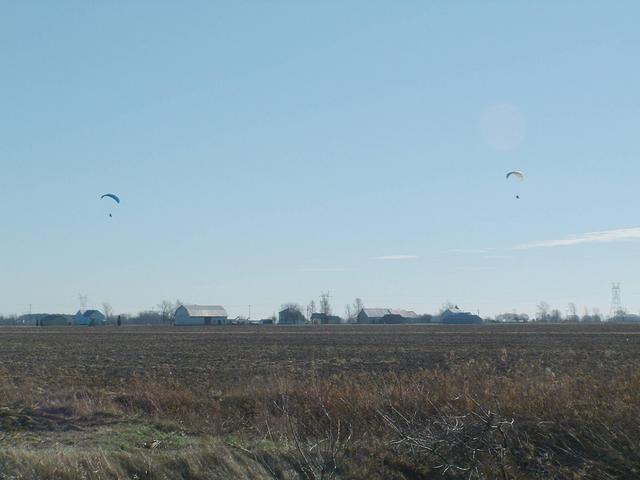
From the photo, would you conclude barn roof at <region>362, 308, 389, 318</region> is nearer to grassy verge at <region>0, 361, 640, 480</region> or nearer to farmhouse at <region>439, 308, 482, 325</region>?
farmhouse at <region>439, 308, 482, 325</region>

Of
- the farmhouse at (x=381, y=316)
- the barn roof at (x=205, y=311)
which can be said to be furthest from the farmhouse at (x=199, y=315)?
the farmhouse at (x=381, y=316)

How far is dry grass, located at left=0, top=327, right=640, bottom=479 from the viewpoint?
1041cm

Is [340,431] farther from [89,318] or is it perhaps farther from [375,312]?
[375,312]

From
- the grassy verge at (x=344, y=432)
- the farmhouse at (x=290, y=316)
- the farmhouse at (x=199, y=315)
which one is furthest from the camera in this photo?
the farmhouse at (x=290, y=316)

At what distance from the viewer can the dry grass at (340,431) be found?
1041cm

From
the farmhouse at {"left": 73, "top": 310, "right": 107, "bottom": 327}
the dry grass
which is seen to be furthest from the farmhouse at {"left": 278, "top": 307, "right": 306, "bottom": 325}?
the dry grass

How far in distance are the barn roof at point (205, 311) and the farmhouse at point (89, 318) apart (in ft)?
65.2

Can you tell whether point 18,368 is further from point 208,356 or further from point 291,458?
point 291,458

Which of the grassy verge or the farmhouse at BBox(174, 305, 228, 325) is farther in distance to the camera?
the farmhouse at BBox(174, 305, 228, 325)

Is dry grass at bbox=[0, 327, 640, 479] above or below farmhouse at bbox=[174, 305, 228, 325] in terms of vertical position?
below

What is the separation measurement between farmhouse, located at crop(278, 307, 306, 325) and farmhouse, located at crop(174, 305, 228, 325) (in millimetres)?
16359

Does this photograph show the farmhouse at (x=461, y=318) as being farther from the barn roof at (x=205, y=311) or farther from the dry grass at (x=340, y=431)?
the dry grass at (x=340, y=431)

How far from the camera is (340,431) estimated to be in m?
13.1

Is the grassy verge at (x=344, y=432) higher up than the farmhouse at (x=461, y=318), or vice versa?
the farmhouse at (x=461, y=318)
